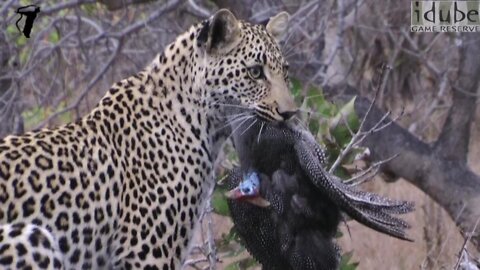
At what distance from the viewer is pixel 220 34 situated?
6.53 m

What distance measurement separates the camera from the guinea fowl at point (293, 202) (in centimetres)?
664

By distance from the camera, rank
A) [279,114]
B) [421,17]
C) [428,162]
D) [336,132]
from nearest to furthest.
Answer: [279,114] < [336,132] < [428,162] < [421,17]

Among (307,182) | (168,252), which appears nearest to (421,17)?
(307,182)

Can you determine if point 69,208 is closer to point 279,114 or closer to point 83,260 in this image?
point 83,260

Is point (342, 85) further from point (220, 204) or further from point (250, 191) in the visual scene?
point (250, 191)

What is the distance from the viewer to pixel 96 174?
6191 millimetres

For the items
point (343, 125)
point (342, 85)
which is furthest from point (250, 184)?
point (342, 85)

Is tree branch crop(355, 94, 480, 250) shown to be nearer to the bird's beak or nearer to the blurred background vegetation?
the blurred background vegetation

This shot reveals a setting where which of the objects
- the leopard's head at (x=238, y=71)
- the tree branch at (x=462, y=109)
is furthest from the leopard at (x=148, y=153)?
the tree branch at (x=462, y=109)

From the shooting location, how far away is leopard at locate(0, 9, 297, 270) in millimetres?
5984

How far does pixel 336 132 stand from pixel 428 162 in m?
2.42

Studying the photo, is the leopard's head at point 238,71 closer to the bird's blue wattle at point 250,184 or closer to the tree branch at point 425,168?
the bird's blue wattle at point 250,184

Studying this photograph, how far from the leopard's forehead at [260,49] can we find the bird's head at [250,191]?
587 mm

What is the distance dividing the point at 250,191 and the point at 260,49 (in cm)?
73
